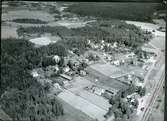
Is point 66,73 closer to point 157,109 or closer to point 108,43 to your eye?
point 108,43

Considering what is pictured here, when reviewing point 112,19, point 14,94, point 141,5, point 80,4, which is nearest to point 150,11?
point 141,5

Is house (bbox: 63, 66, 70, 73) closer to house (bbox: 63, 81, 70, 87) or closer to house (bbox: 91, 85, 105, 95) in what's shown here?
house (bbox: 63, 81, 70, 87)

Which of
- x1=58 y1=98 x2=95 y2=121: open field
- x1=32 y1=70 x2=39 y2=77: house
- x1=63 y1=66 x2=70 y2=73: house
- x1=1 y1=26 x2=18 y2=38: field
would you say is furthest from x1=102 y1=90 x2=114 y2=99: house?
x1=1 y1=26 x2=18 y2=38: field

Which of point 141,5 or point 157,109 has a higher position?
point 141,5

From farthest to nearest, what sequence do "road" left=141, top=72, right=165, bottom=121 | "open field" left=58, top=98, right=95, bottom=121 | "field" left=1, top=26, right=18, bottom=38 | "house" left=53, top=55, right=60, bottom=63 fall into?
"field" left=1, top=26, right=18, bottom=38
"house" left=53, top=55, right=60, bottom=63
"open field" left=58, top=98, right=95, bottom=121
"road" left=141, top=72, right=165, bottom=121

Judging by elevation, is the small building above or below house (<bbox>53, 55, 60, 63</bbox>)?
below

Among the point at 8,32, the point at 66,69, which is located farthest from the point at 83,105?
the point at 8,32

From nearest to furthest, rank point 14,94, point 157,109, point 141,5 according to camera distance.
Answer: point 157,109 < point 141,5 < point 14,94

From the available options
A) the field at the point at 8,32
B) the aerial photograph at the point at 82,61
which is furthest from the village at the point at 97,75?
the field at the point at 8,32
